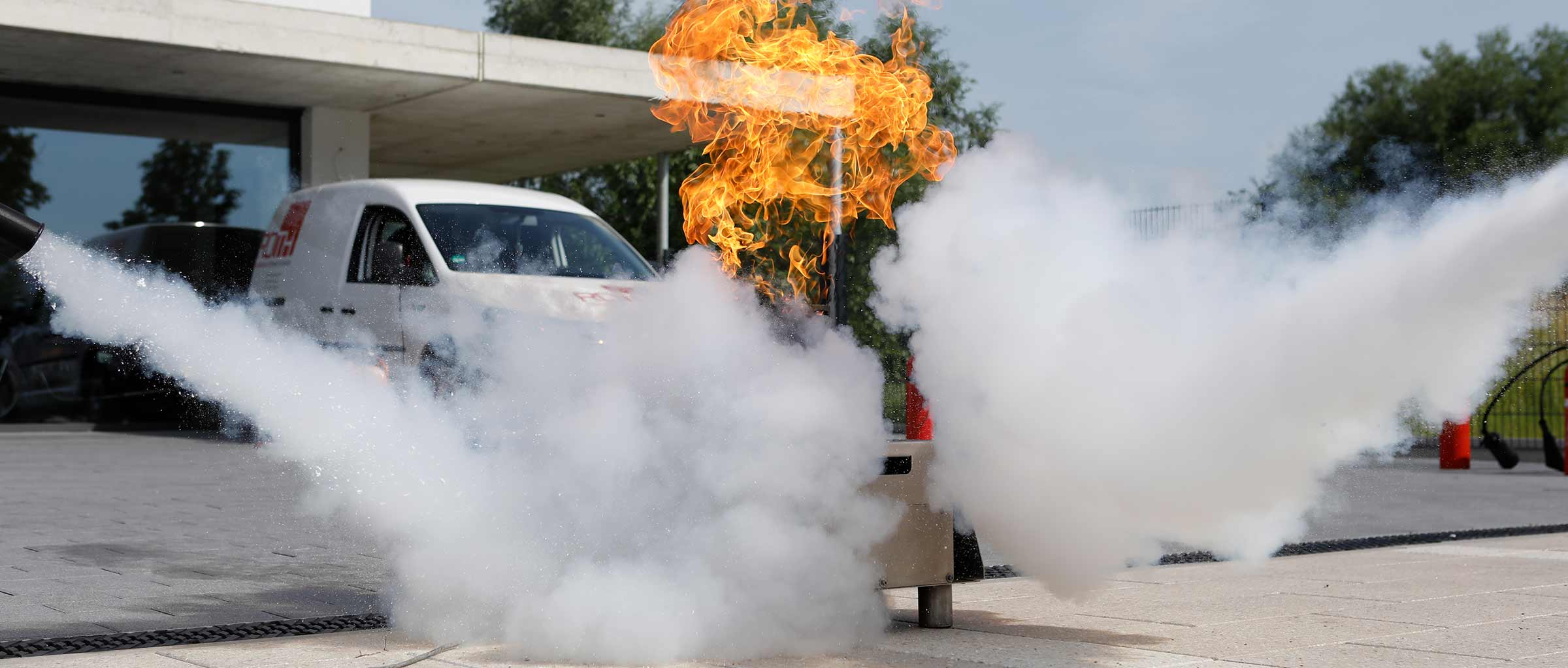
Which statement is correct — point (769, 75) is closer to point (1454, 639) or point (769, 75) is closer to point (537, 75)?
point (1454, 639)

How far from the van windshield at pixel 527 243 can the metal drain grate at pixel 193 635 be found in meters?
4.90

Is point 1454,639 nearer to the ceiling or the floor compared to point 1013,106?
nearer to the floor

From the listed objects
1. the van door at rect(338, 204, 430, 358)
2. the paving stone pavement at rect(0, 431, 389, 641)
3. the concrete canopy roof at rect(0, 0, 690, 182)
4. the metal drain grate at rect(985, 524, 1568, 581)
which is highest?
the concrete canopy roof at rect(0, 0, 690, 182)

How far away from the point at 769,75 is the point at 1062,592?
96.6 inches

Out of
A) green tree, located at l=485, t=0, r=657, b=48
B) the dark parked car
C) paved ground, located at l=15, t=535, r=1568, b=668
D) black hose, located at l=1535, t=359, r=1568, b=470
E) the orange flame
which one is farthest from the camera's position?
green tree, located at l=485, t=0, r=657, b=48

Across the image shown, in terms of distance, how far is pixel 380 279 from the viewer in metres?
10.6

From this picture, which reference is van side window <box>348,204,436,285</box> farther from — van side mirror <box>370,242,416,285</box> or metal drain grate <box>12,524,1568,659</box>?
metal drain grate <box>12,524,1568,659</box>

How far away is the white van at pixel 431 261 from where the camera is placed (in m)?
9.88

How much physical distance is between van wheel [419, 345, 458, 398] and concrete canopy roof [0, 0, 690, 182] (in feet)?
20.7

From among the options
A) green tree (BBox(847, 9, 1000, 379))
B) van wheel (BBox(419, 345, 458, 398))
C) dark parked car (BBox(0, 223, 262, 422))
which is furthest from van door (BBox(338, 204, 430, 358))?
dark parked car (BBox(0, 223, 262, 422))

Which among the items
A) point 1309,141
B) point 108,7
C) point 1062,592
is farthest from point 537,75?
point 1062,592

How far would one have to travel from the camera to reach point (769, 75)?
627cm

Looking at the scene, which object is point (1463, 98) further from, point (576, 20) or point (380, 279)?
point (380, 279)

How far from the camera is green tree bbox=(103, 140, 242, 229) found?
16.8 meters
